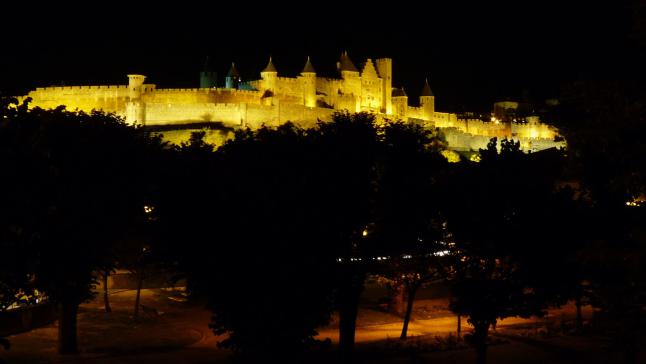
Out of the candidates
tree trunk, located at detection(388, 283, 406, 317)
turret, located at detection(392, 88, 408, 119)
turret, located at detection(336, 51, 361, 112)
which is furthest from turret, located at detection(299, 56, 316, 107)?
tree trunk, located at detection(388, 283, 406, 317)

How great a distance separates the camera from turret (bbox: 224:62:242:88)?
111625 mm

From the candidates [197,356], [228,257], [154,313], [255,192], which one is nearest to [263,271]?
[228,257]

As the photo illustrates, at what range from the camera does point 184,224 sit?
70.7 feet

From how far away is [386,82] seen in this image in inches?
4434

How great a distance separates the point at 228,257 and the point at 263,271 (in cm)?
110

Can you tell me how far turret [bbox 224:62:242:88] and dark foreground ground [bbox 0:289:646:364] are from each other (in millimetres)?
77958

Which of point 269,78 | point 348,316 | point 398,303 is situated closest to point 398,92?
point 269,78

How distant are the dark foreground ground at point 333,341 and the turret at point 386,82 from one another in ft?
250

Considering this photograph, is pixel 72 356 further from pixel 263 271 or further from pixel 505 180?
pixel 505 180

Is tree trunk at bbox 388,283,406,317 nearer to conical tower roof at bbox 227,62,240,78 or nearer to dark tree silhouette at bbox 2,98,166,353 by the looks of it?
dark tree silhouette at bbox 2,98,166,353

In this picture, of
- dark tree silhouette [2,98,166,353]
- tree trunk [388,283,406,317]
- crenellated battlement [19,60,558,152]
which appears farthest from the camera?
crenellated battlement [19,60,558,152]

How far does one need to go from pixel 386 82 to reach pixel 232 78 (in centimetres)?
2265

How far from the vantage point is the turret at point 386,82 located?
11071 cm

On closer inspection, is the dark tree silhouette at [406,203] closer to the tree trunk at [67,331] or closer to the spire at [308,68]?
the tree trunk at [67,331]
